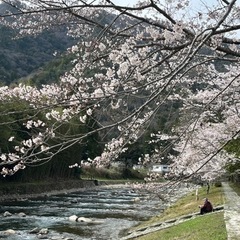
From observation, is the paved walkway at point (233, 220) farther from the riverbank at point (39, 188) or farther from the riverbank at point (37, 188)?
Answer: the riverbank at point (37, 188)

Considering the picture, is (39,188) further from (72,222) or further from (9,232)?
(9,232)

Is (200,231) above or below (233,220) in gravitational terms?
below

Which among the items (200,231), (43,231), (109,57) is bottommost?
(200,231)

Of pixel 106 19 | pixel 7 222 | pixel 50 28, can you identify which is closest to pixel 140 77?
pixel 106 19

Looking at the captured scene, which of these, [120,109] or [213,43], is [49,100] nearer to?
[120,109]

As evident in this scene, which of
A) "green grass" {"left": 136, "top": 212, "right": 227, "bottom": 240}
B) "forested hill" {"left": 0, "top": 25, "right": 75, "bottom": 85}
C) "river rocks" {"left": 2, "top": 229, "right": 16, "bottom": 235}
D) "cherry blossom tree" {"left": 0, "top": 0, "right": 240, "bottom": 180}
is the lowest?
"green grass" {"left": 136, "top": 212, "right": 227, "bottom": 240}

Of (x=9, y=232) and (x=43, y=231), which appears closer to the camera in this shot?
(x=9, y=232)

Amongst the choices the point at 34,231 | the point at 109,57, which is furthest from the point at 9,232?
the point at 109,57

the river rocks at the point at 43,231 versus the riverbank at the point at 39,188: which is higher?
the riverbank at the point at 39,188

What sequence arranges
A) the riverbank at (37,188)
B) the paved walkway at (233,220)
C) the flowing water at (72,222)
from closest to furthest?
the paved walkway at (233,220) < the flowing water at (72,222) < the riverbank at (37,188)

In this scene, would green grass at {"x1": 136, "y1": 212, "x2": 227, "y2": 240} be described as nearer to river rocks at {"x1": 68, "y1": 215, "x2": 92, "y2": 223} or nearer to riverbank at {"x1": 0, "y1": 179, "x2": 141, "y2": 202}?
river rocks at {"x1": 68, "y1": 215, "x2": 92, "y2": 223}

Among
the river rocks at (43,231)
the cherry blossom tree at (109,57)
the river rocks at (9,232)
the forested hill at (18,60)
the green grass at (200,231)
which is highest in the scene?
the forested hill at (18,60)

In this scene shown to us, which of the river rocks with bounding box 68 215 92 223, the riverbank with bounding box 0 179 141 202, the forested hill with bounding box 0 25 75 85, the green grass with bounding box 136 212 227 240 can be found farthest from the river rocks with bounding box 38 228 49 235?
the forested hill with bounding box 0 25 75 85

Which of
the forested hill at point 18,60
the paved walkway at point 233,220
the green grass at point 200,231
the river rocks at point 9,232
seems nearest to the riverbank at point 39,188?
the river rocks at point 9,232
